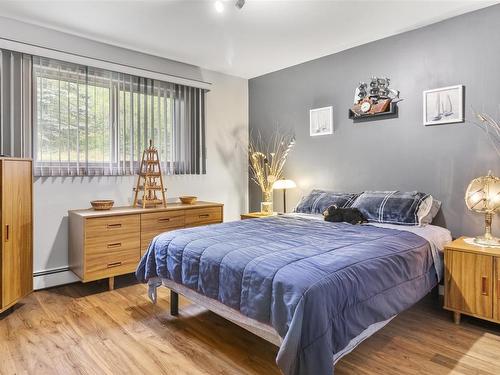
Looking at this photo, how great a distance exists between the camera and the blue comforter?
1.52 m

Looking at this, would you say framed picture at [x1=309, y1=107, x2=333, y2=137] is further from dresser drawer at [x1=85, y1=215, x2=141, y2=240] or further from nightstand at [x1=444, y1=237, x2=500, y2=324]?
dresser drawer at [x1=85, y1=215, x2=141, y2=240]

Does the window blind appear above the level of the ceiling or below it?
below

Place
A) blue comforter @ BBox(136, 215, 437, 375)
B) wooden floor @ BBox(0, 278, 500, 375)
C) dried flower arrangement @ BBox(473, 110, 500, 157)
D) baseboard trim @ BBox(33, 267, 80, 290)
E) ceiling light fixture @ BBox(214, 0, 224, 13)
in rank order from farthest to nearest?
baseboard trim @ BBox(33, 267, 80, 290)
dried flower arrangement @ BBox(473, 110, 500, 157)
ceiling light fixture @ BBox(214, 0, 224, 13)
wooden floor @ BBox(0, 278, 500, 375)
blue comforter @ BBox(136, 215, 437, 375)

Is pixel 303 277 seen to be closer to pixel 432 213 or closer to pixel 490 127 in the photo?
pixel 432 213

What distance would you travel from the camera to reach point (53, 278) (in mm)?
3275

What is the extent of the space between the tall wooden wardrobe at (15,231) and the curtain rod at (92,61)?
1.03 metres

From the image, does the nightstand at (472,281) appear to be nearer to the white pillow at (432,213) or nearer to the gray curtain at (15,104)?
the white pillow at (432,213)

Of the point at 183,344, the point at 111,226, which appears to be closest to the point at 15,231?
the point at 111,226

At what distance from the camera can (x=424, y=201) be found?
2.94 meters

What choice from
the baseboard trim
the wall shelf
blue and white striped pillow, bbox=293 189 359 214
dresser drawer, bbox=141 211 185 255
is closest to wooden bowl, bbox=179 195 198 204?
dresser drawer, bbox=141 211 185 255

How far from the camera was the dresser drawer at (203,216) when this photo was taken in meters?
3.73

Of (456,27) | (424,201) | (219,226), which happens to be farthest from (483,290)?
(456,27)

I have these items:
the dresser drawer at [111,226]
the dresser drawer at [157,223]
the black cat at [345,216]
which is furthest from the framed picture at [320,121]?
the dresser drawer at [111,226]

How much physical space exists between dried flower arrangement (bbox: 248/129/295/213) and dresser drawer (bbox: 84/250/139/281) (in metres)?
1.74
